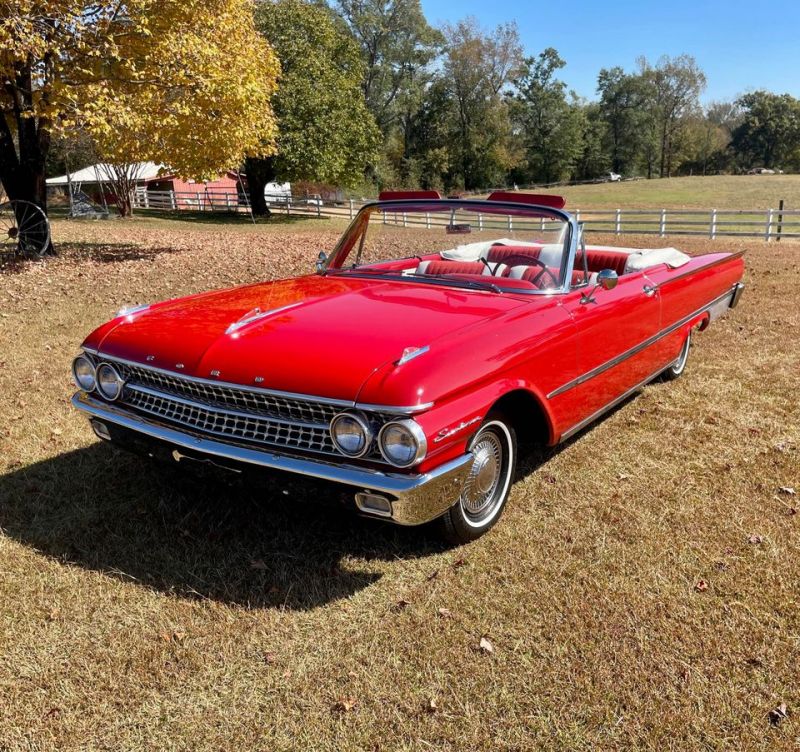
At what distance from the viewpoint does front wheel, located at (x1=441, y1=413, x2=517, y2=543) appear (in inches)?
127

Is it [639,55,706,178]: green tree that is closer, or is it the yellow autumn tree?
the yellow autumn tree

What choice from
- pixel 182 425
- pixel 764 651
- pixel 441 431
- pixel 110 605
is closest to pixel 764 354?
pixel 764 651

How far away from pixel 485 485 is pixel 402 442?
0.84 metres

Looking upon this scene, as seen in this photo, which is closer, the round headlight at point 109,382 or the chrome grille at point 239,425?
the chrome grille at point 239,425

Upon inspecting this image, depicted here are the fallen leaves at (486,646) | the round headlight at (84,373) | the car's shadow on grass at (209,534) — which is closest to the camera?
the fallen leaves at (486,646)

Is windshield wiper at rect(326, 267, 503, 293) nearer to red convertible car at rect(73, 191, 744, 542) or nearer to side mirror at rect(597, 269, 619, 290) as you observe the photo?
red convertible car at rect(73, 191, 744, 542)

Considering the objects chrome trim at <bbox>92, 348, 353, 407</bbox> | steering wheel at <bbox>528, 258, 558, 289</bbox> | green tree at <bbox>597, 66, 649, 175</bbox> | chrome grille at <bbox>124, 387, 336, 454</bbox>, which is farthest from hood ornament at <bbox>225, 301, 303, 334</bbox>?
green tree at <bbox>597, 66, 649, 175</bbox>

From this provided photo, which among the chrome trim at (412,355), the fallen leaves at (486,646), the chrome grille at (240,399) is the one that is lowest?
the fallen leaves at (486,646)

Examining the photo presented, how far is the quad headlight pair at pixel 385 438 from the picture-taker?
268cm

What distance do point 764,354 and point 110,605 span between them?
6155 mm

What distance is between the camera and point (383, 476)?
2719 mm

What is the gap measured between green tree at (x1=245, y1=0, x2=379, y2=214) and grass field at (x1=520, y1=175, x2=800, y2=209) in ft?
61.0

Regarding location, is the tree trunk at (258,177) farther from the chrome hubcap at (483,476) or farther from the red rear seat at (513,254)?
the chrome hubcap at (483,476)

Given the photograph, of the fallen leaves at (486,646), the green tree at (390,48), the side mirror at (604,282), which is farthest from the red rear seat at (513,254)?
the green tree at (390,48)
